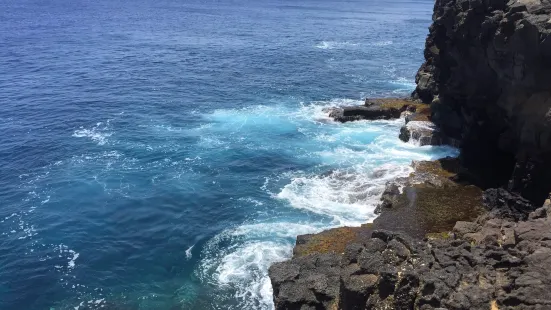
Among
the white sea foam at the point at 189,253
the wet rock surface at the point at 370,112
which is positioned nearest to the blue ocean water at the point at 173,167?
the white sea foam at the point at 189,253

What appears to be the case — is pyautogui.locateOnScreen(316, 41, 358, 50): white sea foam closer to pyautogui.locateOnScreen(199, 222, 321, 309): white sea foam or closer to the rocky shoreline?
the rocky shoreline

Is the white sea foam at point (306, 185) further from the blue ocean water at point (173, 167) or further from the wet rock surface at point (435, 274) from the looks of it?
the wet rock surface at point (435, 274)

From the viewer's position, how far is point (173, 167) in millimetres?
62094

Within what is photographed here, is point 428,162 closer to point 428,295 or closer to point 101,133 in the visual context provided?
point 428,295

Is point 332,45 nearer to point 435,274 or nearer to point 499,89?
point 499,89

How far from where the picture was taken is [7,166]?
60.5 metres

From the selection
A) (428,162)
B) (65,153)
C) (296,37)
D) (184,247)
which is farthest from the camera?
(296,37)

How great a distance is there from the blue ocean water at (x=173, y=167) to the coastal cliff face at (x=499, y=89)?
7216 millimetres

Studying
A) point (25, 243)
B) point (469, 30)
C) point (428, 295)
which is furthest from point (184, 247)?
point (469, 30)

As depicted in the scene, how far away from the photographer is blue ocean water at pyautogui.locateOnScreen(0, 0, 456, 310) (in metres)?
41.6

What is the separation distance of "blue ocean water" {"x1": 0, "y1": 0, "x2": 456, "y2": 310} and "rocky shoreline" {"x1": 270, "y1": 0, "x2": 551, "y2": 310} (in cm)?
473

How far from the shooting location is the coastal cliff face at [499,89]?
42.4 m

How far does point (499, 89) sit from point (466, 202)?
14500 mm

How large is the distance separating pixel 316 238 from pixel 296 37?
127059 mm
